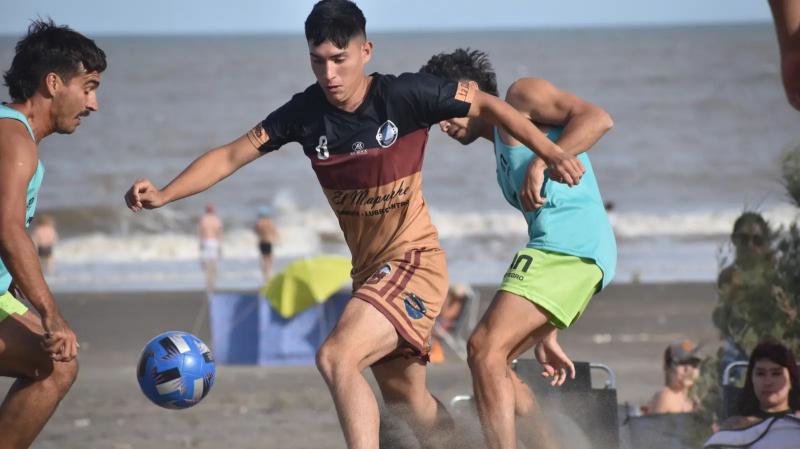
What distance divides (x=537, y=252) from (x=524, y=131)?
711mm

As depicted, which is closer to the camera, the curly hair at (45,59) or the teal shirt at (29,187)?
the teal shirt at (29,187)

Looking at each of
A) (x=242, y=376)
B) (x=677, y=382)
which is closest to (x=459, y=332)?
(x=242, y=376)

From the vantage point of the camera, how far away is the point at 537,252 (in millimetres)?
5918

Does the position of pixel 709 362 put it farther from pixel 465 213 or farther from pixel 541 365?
pixel 465 213

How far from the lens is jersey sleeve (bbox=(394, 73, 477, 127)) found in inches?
226

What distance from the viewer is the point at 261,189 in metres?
37.6

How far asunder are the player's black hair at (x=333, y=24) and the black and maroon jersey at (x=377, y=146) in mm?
317

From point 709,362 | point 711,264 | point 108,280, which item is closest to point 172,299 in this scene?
point 108,280

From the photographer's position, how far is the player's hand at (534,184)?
221 inches

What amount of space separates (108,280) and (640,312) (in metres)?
10.7

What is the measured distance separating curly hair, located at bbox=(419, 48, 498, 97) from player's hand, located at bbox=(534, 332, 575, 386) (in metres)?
1.37

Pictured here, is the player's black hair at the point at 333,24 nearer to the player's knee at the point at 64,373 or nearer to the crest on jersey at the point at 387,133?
the crest on jersey at the point at 387,133

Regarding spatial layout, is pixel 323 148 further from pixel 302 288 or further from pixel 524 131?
pixel 302 288

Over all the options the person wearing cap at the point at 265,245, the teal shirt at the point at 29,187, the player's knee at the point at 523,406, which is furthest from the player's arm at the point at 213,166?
the person wearing cap at the point at 265,245
